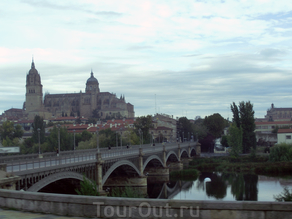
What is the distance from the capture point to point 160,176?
210 feet

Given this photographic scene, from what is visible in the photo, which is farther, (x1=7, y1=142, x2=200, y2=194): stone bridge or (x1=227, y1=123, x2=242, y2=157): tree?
(x1=227, y1=123, x2=242, y2=157): tree

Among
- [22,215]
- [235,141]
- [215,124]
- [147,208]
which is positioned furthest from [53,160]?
[215,124]

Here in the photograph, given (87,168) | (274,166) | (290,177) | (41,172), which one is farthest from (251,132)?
(41,172)

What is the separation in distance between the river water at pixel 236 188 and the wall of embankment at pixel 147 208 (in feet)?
103

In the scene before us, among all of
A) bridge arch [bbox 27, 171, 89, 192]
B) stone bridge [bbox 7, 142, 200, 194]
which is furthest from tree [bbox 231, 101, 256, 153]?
bridge arch [bbox 27, 171, 89, 192]

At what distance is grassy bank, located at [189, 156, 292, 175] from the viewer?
205ft

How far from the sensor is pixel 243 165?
7062cm

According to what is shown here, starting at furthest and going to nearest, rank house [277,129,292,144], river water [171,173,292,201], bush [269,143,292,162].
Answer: house [277,129,292,144] < bush [269,143,292,162] < river water [171,173,292,201]

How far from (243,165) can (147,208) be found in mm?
64749

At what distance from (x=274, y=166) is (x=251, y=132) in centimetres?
2310

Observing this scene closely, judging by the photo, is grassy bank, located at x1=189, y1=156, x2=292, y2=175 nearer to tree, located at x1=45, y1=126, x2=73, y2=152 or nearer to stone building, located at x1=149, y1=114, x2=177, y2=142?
tree, located at x1=45, y1=126, x2=73, y2=152

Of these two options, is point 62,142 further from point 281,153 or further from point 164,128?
point 164,128

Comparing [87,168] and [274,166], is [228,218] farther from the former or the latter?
[274,166]

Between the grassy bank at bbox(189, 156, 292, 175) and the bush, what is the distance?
4.74ft
